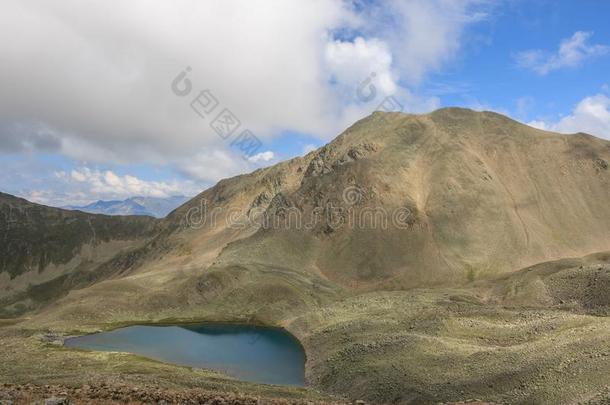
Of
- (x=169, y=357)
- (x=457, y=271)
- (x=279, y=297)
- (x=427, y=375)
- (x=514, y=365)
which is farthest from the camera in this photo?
(x=457, y=271)

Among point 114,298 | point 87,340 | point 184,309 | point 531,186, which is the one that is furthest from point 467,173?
point 87,340

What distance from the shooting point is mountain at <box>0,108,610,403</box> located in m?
62.1

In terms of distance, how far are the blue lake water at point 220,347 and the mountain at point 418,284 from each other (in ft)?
13.5

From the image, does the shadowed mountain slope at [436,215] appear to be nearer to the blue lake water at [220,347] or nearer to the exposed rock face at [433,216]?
the exposed rock face at [433,216]

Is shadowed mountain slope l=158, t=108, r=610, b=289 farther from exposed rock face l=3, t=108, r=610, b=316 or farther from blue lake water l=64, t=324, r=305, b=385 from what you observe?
blue lake water l=64, t=324, r=305, b=385

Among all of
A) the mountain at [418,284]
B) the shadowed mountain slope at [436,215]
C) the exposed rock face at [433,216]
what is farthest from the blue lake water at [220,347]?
the shadowed mountain slope at [436,215]

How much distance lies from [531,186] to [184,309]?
124696 mm

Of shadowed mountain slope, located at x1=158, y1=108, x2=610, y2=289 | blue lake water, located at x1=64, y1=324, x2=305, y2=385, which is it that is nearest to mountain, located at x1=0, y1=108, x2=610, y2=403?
shadowed mountain slope, located at x1=158, y1=108, x2=610, y2=289

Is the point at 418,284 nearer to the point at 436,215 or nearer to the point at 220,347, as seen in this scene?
the point at 436,215

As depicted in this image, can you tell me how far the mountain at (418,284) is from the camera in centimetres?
6212

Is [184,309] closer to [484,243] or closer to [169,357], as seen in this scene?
[169,357]

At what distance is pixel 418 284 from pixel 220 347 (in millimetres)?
63625

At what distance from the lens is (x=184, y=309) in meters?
134

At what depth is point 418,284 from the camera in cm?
14425
